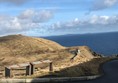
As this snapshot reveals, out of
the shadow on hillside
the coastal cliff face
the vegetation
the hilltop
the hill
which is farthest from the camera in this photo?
the hill

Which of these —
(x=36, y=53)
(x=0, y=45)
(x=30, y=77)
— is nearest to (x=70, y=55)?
(x=36, y=53)

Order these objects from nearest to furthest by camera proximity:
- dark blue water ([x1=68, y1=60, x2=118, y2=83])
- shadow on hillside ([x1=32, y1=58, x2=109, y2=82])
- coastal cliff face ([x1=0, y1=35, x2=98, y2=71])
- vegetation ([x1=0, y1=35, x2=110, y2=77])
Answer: dark blue water ([x1=68, y1=60, x2=118, y2=83]) → shadow on hillside ([x1=32, y1=58, x2=109, y2=82]) → vegetation ([x1=0, y1=35, x2=110, y2=77]) → coastal cliff face ([x1=0, y1=35, x2=98, y2=71])

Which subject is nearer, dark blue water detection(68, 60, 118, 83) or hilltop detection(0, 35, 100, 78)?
dark blue water detection(68, 60, 118, 83)

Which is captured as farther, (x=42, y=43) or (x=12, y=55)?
(x=42, y=43)

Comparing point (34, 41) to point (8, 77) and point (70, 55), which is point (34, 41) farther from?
point (8, 77)

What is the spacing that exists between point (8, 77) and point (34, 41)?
73.3 feet

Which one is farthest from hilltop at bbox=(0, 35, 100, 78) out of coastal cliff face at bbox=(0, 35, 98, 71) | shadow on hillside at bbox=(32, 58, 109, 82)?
shadow on hillside at bbox=(32, 58, 109, 82)

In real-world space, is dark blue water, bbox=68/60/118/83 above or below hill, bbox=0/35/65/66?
below

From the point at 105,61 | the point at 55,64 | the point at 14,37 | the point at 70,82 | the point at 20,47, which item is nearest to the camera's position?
the point at 70,82

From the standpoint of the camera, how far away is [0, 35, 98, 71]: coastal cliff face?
132 feet

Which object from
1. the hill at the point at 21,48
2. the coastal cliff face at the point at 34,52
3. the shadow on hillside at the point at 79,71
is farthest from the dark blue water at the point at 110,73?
the hill at the point at 21,48

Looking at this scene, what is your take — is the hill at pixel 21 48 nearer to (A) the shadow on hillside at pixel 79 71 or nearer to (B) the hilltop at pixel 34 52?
(B) the hilltop at pixel 34 52

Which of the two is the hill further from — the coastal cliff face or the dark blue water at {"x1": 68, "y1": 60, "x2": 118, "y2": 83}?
the dark blue water at {"x1": 68, "y1": 60, "x2": 118, "y2": 83}

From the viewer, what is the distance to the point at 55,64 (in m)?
36.3
